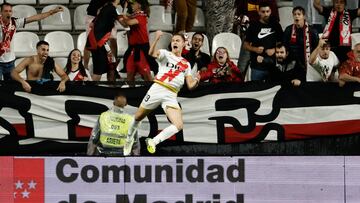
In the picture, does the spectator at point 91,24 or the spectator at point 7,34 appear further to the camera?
the spectator at point 91,24

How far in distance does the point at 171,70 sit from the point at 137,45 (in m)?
2.21

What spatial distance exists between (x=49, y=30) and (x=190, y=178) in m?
7.77

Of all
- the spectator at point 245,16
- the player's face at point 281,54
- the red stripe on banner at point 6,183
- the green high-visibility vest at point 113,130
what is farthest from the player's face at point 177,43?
the red stripe on banner at point 6,183

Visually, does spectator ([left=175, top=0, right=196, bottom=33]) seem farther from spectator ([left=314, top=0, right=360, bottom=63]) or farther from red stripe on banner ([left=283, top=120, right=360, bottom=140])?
red stripe on banner ([left=283, top=120, right=360, bottom=140])

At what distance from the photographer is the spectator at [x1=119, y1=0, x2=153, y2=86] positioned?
617 inches

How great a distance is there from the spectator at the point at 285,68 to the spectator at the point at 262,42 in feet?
0.50

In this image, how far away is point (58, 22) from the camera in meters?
18.5

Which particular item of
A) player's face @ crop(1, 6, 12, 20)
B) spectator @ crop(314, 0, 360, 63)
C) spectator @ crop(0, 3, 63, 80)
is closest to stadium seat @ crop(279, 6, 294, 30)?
spectator @ crop(314, 0, 360, 63)

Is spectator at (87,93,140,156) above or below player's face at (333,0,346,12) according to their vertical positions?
below

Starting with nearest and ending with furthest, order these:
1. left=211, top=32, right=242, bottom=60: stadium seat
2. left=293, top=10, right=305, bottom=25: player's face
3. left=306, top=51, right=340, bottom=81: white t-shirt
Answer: left=306, top=51, right=340, bottom=81: white t-shirt, left=293, top=10, right=305, bottom=25: player's face, left=211, top=32, right=242, bottom=60: stadium seat

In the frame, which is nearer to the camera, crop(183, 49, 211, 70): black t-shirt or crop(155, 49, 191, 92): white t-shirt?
crop(155, 49, 191, 92): white t-shirt

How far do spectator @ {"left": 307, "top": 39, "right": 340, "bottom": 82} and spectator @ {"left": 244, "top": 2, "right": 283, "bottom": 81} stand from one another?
1.86ft

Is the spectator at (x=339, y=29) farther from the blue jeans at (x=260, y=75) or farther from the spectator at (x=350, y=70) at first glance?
the blue jeans at (x=260, y=75)

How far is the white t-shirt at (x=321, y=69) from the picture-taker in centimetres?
1505
